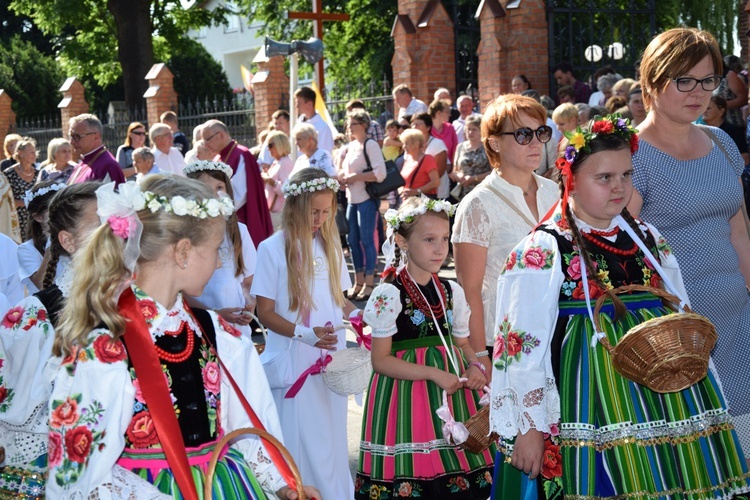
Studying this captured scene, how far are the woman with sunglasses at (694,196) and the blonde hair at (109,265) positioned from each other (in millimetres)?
1851

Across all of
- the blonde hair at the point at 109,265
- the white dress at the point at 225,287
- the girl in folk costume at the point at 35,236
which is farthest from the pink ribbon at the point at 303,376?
the blonde hair at the point at 109,265

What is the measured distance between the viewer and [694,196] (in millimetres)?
4051

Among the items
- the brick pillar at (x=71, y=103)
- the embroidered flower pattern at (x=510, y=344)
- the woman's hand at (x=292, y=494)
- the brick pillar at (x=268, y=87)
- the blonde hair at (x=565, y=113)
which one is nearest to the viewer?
the woman's hand at (x=292, y=494)

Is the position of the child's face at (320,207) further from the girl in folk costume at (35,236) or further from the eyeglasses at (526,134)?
the girl in folk costume at (35,236)

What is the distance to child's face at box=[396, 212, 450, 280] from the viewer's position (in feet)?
15.8

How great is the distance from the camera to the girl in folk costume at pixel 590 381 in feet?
10.8

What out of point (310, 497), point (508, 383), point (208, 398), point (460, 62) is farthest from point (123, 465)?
point (460, 62)

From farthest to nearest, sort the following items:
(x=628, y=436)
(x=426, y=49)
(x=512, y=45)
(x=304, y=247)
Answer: (x=426, y=49) < (x=512, y=45) < (x=304, y=247) < (x=628, y=436)

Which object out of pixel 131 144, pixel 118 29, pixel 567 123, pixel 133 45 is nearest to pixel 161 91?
pixel 133 45

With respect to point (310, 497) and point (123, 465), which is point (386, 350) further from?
point (123, 465)

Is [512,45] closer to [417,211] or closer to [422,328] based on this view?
[417,211]

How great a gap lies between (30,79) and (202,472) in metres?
40.8

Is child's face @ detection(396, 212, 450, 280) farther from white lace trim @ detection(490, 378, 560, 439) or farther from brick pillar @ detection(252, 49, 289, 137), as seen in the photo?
brick pillar @ detection(252, 49, 289, 137)

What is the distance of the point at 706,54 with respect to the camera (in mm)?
4008
